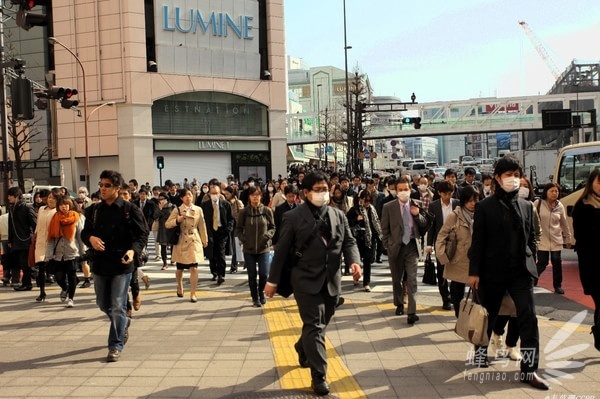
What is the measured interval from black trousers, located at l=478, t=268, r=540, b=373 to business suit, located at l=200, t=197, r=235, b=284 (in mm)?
6954

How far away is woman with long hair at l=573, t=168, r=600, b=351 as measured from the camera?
223 inches

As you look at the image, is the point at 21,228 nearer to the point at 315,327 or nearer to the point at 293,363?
the point at 293,363

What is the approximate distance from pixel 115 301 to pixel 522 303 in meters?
3.97

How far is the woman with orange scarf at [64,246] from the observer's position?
9.55 meters

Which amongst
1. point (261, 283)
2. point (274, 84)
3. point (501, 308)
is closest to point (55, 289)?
point (261, 283)

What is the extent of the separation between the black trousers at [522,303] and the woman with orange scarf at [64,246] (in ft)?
21.5

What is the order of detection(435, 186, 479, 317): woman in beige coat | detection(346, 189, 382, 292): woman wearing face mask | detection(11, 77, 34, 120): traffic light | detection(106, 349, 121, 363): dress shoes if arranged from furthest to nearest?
detection(11, 77, 34, 120): traffic light, detection(346, 189, 382, 292): woman wearing face mask, detection(435, 186, 479, 317): woman in beige coat, detection(106, 349, 121, 363): dress shoes

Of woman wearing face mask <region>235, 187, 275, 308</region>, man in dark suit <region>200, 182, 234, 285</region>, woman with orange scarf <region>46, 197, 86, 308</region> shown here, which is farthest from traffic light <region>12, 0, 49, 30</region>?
man in dark suit <region>200, 182, 234, 285</region>

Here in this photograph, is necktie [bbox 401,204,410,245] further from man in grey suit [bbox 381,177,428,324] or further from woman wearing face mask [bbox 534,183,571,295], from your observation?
woman wearing face mask [bbox 534,183,571,295]

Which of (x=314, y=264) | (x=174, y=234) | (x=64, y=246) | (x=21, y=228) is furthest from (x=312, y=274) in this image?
(x=21, y=228)

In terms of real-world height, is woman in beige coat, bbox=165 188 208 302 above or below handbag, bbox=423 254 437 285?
above

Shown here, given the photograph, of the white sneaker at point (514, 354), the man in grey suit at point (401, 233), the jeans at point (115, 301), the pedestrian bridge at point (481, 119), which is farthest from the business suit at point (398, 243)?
the pedestrian bridge at point (481, 119)

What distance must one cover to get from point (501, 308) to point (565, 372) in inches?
31.1

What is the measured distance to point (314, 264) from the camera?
5.28 m
